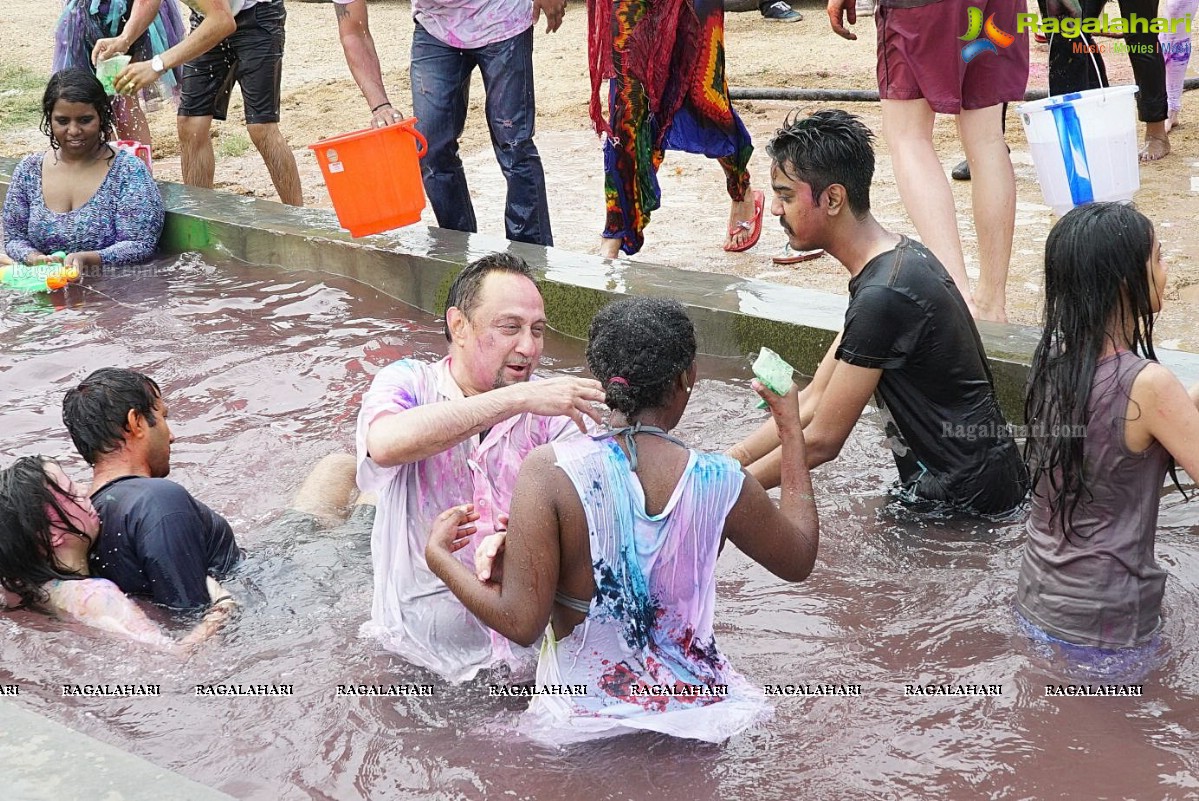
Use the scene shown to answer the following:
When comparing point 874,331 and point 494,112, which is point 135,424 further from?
point 494,112

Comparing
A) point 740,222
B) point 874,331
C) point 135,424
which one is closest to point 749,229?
point 740,222

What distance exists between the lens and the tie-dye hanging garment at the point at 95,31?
7246 mm

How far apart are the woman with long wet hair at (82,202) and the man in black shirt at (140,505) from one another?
3.21 meters

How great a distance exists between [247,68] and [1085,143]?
4.48 meters

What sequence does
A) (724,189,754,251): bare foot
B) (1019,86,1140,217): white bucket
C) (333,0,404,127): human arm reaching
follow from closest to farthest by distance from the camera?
1. (1019,86,1140,217): white bucket
2. (333,0,404,127): human arm reaching
3. (724,189,754,251): bare foot

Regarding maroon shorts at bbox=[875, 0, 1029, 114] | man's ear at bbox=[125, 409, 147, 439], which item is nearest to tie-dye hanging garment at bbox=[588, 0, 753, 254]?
maroon shorts at bbox=[875, 0, 1029, 114]

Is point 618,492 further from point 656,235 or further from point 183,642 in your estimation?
point 656,235

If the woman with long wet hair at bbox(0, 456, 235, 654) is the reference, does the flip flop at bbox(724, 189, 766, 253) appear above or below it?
above

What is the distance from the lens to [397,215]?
5707 millimetres

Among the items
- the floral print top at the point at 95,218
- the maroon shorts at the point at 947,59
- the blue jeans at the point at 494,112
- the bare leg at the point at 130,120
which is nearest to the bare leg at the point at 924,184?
the maroon shorts at the point at 947,59

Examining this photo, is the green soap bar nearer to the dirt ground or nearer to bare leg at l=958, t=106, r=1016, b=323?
the dirt ground

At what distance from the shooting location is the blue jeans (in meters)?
6.15

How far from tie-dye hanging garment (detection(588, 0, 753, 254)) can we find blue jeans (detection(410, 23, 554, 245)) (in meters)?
0.35

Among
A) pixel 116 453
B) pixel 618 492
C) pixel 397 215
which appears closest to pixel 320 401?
pixel 397 215
